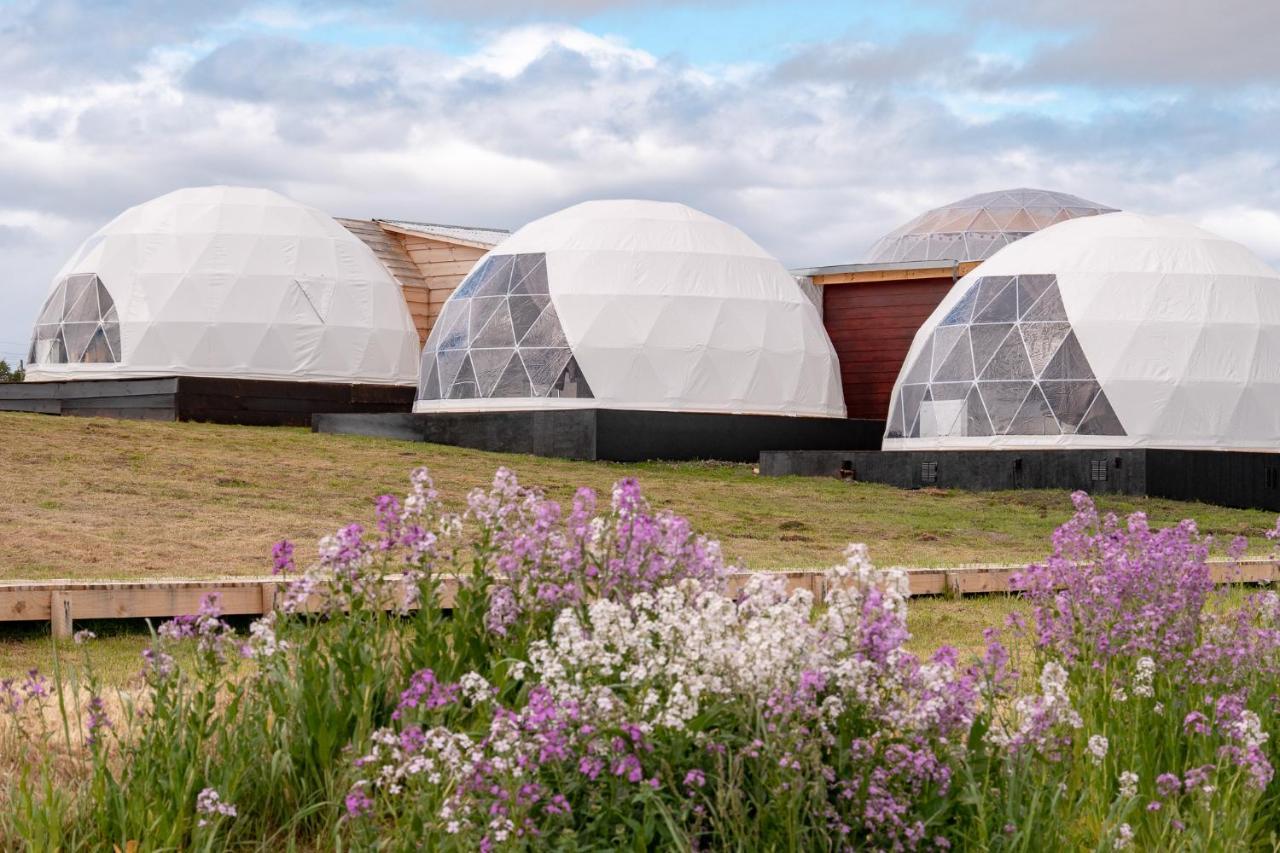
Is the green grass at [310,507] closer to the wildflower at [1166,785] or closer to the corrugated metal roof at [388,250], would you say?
the wildflower at [1166,785]

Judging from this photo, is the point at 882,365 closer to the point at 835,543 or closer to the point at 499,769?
the point at 835,543

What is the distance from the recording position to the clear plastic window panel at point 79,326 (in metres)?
30.0

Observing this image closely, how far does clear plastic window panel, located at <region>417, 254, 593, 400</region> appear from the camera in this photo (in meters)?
25.4

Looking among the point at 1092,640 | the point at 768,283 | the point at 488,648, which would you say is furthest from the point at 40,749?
the point at 768,283

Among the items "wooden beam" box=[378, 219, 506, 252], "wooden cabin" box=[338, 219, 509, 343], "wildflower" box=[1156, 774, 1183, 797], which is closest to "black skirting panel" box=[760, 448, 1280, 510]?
"wooden beam" box=[378, 219, 506, 252]

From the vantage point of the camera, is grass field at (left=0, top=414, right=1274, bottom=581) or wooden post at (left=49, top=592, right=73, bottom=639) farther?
grass field at (left=0, top=414, right=1274, bottom=581)

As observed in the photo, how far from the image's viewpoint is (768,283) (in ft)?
89.6

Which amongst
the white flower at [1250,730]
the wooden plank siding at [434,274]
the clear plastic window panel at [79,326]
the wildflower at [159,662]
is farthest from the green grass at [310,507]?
the wooden plank siding at [434,274]

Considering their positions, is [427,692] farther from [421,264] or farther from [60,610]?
[421,264]

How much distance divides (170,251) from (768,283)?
1176 cm

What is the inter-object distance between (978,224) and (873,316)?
31.9ft

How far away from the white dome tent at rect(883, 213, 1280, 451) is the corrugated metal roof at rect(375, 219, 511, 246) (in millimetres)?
12577

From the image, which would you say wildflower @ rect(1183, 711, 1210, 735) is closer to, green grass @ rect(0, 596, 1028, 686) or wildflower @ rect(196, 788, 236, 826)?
green grass @ rect(0, 596, 1028, 686)

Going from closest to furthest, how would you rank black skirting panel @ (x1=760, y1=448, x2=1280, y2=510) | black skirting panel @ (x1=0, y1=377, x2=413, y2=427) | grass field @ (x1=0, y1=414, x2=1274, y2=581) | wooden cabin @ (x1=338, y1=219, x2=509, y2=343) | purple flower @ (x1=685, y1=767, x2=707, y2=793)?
1. purple flower @ (x1=685, y1=767, x2=707, y2=793)
2. grass field @ (x1=0, y1=414, x2=1274, y2=581)
3. black skirting panel @ (x1=760, y1=448, x2=1280, y2=510)
4. black skirting panel @ (x1=0, y1=377, x2=413, y2=427)
5. wooden cabin @ (x1=338, y1=219, x2=509, y2=343)
